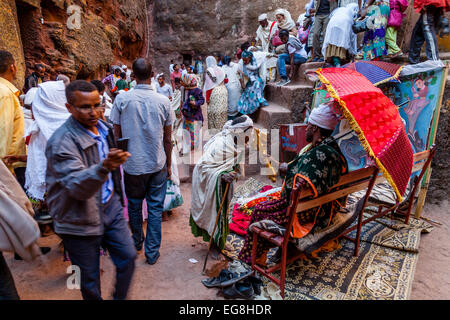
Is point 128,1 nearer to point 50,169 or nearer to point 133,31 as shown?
point 133,31

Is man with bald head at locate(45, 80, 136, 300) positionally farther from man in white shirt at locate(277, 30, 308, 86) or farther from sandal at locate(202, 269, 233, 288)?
man in white shirt at locate(277, 30, 308, 86)

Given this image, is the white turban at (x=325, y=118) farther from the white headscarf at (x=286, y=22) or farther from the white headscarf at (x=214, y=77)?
the white headscarf at (x=286, y=22)

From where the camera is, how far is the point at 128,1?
1694cm

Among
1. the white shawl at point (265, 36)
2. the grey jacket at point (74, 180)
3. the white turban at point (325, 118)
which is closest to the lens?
the grey jacket at point (74, 180)

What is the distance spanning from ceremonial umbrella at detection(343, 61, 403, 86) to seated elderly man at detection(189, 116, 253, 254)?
63.1 inches

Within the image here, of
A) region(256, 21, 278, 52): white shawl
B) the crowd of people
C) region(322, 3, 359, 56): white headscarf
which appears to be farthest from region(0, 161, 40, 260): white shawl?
region(256, 21, 278, 52): white shawl

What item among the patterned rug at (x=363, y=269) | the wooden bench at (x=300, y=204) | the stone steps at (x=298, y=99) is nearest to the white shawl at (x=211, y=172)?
the patterned rug at (x=363, y=269)

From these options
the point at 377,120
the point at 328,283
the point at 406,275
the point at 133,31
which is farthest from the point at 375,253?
the point at 133,31

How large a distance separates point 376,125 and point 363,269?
5.58ft

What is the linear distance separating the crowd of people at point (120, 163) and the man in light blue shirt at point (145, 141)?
0.01m

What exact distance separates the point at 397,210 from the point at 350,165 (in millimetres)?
2076

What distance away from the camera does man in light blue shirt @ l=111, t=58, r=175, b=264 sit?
2.85 m

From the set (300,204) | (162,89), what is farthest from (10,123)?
(162,89)

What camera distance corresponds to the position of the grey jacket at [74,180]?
1598mm
